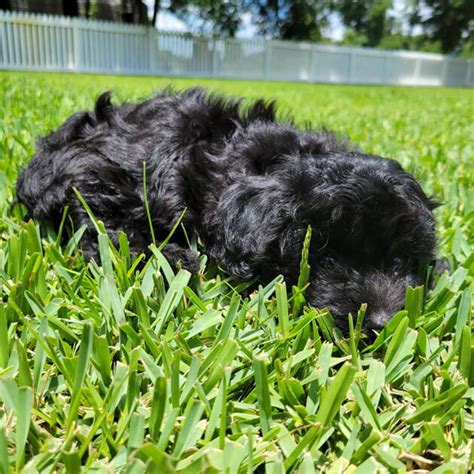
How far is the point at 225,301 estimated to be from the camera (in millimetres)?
2105

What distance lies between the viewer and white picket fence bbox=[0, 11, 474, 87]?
19.7 meters

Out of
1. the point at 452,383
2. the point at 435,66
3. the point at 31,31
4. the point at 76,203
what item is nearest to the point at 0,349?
the point at 76,203

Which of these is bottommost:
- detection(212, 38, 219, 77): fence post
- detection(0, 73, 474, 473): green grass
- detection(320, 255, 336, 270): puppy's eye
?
detection(0, 73, 474, 473): green grass

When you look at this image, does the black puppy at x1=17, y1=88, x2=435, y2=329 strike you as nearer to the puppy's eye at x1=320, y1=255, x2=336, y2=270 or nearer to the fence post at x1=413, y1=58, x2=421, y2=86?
the puppy's eye at x1=320, y1=255, x2=336, y2=270

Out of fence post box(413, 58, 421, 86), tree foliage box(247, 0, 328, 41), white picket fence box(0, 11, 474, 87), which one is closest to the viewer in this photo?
white picket fence box(0, 11, 474, 87)

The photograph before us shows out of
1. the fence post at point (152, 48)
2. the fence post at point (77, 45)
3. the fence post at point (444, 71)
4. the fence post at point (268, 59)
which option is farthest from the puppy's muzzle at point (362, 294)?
the fence post at point (444, 71)

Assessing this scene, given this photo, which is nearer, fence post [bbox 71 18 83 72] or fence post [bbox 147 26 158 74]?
fence post [bbox 71 18 83 72]

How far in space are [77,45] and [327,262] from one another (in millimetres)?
21764

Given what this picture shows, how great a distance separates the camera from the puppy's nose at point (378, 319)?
5.84ft

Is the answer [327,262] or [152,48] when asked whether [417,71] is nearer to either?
[152,48]

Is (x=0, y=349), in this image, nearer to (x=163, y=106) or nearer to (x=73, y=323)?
(x=73, y=323)

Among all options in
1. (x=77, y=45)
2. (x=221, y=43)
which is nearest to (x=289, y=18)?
(x=221, y=43)

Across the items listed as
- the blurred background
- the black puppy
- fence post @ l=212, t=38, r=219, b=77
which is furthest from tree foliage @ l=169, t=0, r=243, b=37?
the black puppy

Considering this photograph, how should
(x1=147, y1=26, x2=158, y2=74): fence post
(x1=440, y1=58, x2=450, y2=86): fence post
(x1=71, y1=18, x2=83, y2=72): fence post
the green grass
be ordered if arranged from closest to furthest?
the green grass < (x1=71, y1=18, x2=83, y2=72): fence post < (x1=147, y1=26, x2=158, y2=74): fence post < (x1=440, y1=58, x2=450, y2=86): fence post
